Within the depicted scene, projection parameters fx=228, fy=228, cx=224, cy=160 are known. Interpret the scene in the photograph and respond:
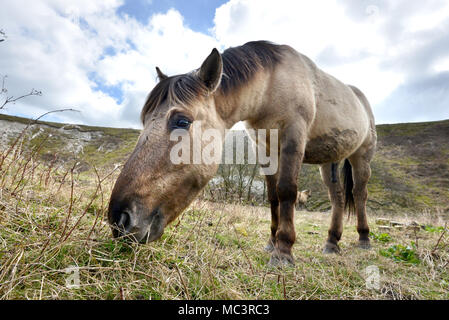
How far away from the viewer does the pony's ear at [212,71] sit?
232 cm

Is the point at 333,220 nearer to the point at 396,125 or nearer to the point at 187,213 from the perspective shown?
the point at 187,213

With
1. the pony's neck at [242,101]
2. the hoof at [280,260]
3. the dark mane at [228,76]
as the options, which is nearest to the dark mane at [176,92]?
the dark mane at [228,76]

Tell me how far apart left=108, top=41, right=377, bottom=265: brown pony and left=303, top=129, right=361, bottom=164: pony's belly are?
0.7 inches

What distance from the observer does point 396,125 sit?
38.4 metres

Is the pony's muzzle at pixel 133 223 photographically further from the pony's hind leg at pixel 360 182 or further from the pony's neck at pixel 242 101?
the pony's hind leg at pixel 360 182

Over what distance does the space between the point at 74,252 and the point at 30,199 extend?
4.07 ft

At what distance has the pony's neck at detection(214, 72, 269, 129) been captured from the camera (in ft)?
8.71

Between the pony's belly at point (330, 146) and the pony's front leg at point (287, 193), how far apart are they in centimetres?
75

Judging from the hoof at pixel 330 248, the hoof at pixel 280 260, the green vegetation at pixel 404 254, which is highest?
the hoof at pixel 280 260

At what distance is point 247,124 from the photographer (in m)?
3.54

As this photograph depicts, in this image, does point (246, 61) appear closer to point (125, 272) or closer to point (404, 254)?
point (125, 272)

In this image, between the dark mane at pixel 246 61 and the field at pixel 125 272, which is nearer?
the field at pixel 125 272

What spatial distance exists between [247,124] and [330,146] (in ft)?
4.53

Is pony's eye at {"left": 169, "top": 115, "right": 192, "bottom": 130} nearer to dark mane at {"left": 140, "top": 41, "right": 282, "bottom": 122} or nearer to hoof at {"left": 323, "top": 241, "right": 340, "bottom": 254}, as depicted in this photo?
dark mane at {"left": 140, "top": 41, "right": 282, "bottom": 122}
